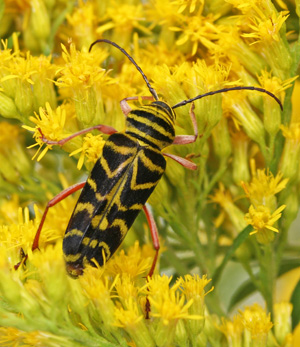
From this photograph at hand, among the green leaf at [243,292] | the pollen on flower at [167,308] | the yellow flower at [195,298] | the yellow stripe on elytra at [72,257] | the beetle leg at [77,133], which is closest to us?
the pollen on flower at [167,308]

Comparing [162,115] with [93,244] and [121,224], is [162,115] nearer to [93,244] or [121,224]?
[121,224]

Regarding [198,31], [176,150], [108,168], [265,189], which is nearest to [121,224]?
[108,168]

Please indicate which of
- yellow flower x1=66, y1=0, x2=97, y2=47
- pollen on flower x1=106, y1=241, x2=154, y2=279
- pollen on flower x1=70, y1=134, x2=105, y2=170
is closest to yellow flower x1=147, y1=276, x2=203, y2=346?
pollen on flower x1=106, y1=241, x2=154, y2=279

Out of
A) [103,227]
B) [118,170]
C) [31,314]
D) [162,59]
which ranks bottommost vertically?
[31,314]

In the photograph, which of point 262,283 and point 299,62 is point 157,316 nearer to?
point 262,283

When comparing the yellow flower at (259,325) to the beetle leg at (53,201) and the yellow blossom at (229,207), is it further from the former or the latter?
the beetle leg at (53,201)

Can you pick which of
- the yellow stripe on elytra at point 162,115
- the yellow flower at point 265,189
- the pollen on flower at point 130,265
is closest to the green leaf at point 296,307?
the yellow flower at point 265,189

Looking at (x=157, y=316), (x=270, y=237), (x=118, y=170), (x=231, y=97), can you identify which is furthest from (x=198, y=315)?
(x=231, y=97)
